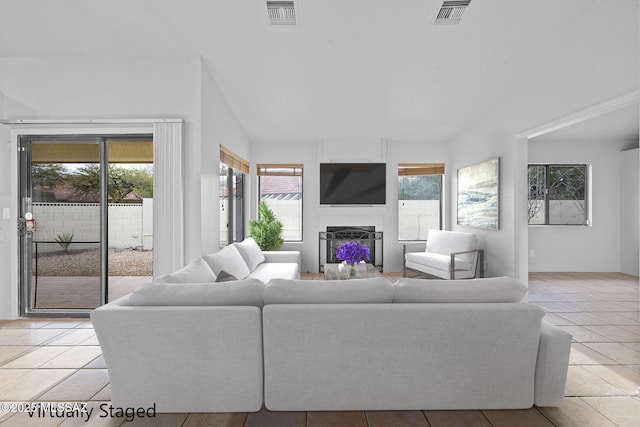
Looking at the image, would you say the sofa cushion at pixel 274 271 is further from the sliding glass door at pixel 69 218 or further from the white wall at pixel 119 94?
the sliding glass door at pixel 69 218

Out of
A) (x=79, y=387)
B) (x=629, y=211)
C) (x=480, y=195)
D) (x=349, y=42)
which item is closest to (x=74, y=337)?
(x=79, y=387)

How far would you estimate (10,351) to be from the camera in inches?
126

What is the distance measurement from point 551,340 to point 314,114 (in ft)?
15.7

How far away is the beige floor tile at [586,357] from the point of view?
9.49 feet

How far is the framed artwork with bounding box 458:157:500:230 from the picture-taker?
5.36 meters

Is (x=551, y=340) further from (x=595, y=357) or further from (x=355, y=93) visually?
(x=355, y=93)

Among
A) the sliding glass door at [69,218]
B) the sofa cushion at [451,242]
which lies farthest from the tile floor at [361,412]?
the sofa cushion at [451,242]

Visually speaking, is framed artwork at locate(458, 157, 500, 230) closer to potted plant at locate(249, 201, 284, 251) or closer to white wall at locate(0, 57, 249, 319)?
potted plant at locate(249, 201, 284, 251)

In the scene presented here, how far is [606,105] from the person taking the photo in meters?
3.35

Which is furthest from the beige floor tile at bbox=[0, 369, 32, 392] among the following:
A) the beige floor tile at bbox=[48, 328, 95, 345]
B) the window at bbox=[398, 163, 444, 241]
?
the window at bbox=[398, 163, 444, 241]

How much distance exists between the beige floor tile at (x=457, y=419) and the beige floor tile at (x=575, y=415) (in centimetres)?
41

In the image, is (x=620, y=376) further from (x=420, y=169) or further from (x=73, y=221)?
(x=73, y=221)

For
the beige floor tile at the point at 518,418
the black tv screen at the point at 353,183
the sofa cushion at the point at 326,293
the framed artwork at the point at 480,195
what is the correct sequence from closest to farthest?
1. the beige floor tile at the point at 518,418
2. the sofa cushion at the point at 326,293
3. the framed artwork at the point at 480,195
4. the black tv screen at the point at 353,183

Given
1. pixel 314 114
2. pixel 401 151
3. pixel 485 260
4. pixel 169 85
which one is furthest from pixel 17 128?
pixel 485 260
